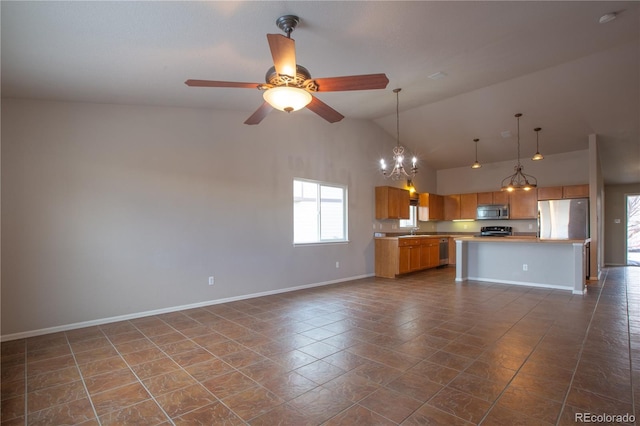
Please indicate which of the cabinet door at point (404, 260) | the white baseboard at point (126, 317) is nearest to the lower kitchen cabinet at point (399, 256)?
the cabinet door at point (404, 260)

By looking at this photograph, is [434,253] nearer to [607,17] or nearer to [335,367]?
[607,17]

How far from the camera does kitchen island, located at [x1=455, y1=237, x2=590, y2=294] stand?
17.7 ft

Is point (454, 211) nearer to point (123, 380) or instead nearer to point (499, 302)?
point (499, 302)

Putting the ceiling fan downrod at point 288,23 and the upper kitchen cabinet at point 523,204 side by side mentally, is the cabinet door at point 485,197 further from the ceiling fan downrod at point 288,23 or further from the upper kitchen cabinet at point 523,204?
the ceiling fan downrod at point 288,23

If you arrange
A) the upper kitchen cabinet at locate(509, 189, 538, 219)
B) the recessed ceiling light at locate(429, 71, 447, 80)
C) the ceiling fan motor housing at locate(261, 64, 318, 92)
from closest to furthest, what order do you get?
the ceiling fan motor housing at locate(261, 64, 318, 92) → the recessed ceiling light at locate(429, 71, 447, 80) → the upper kitchen cabinet at locate(509, 189, 538, 219)

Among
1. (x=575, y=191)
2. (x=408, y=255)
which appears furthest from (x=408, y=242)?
(x=575, y=191)

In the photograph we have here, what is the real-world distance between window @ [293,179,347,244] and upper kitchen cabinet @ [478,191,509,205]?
429cm

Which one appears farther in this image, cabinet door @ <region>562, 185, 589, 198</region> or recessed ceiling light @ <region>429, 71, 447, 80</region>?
cabinet door @ <region>562, 185, 589, 198</region>

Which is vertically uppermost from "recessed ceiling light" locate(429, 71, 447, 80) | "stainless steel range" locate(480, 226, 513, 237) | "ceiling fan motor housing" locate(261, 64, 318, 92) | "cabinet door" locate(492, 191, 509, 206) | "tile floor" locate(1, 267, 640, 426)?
"recessed ceiling light" locate(429, 71, 447, 80)

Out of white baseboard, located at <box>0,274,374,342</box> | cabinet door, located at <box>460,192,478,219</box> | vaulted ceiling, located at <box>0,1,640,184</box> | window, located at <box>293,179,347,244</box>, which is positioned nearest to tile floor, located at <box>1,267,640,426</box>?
white baseboard, located at <box>0,274,374,342</box>

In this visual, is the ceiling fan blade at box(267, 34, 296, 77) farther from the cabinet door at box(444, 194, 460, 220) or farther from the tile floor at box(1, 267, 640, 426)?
the cabinet door at box(444, 194, 460, 220)

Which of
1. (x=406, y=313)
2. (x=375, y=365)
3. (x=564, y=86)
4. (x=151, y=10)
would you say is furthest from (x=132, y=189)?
(x=564, y=86)

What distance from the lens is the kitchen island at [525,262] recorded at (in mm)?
5391

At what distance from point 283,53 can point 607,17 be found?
371cm
